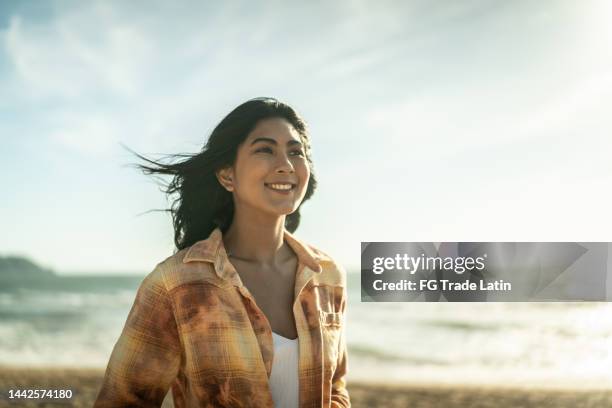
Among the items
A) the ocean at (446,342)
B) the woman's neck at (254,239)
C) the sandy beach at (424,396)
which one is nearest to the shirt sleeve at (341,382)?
the woman's neck at (254,239)

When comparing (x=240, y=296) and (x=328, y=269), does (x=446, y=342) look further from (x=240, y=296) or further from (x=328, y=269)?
(x=240, y=296)

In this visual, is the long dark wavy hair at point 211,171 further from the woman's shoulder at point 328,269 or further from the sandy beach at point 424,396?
the sandy beach at point 424,396

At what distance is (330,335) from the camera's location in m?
1.92

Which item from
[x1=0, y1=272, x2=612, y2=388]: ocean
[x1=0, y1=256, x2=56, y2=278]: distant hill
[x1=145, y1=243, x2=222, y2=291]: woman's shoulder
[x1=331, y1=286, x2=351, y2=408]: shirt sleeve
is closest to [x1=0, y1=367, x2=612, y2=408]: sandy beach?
[x1=0, y1=272, x2=612, y2=388]: ocean

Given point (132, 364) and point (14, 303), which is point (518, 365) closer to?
point (132, 364)

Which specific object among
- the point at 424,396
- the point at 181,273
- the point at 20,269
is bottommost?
the point at 424,396

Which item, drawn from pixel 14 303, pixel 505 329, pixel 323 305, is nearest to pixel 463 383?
pixel 505 329

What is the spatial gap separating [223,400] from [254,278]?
0.38 meters

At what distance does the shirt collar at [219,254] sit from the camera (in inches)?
71.0

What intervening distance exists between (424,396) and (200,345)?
17.6ft

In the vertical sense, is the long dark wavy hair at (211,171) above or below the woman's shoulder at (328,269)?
above

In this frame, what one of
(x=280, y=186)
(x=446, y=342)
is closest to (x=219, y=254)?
(x=280, y=186)

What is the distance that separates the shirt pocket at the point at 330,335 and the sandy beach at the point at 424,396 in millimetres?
4175

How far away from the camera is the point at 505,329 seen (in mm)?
10195
